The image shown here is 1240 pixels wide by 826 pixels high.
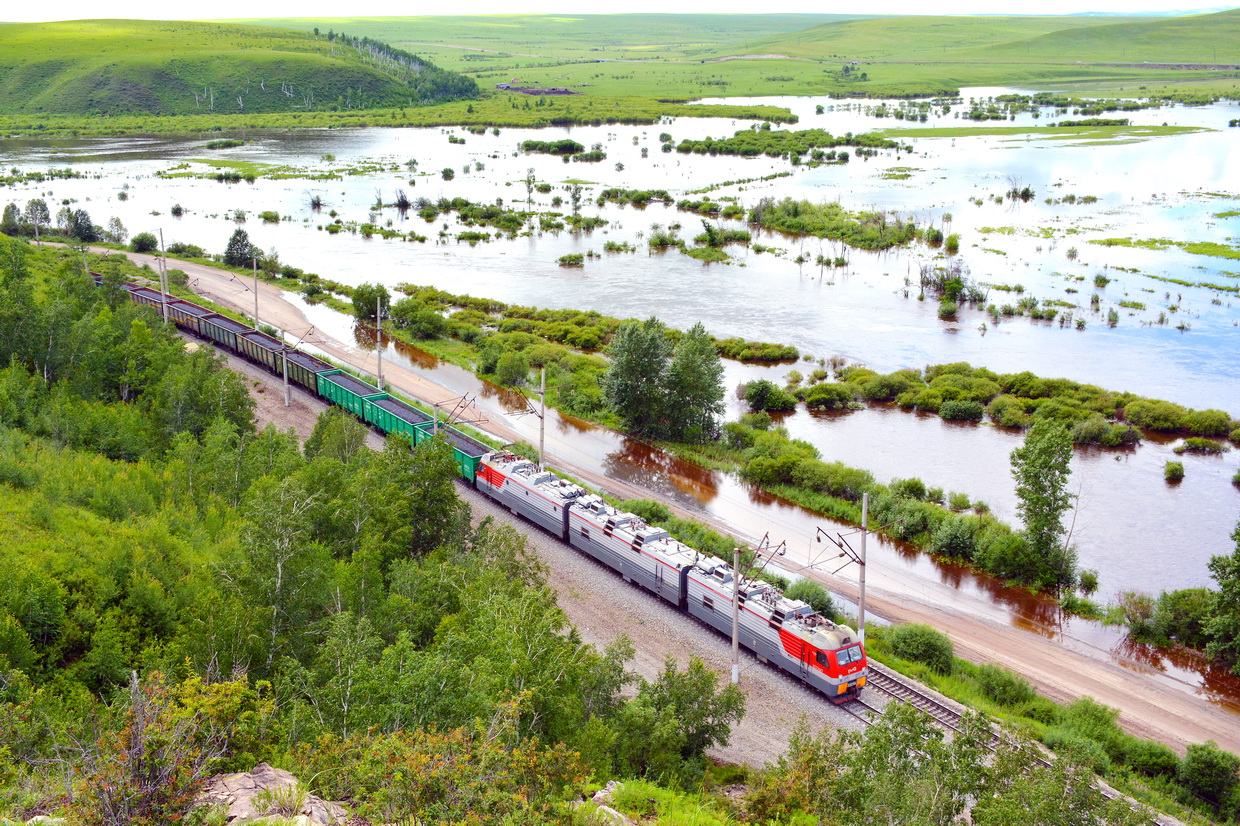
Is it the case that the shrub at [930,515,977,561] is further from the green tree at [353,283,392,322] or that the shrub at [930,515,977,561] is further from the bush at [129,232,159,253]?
the bush at [129,232,159,253]

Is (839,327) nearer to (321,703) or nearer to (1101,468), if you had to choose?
(1101,468)

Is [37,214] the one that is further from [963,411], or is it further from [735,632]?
[735,632]

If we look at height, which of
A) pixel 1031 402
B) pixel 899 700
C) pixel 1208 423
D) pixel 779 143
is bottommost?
pixel 899 700

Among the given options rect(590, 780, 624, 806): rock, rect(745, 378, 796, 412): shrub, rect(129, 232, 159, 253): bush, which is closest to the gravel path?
rect(590, 780, 624, 806): rock

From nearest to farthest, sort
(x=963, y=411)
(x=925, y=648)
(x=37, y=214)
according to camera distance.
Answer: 1. (x=925, y=648)
2. (x=963, y=411)
3. (x=37, y=214)

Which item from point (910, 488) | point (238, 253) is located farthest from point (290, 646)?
point (238, 253)

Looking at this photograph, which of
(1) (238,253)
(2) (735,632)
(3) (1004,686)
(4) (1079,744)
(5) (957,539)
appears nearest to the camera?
(4) (1079,744)

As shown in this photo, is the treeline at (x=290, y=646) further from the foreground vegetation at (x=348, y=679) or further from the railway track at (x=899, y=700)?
the railway track at (x=899, y=700)
